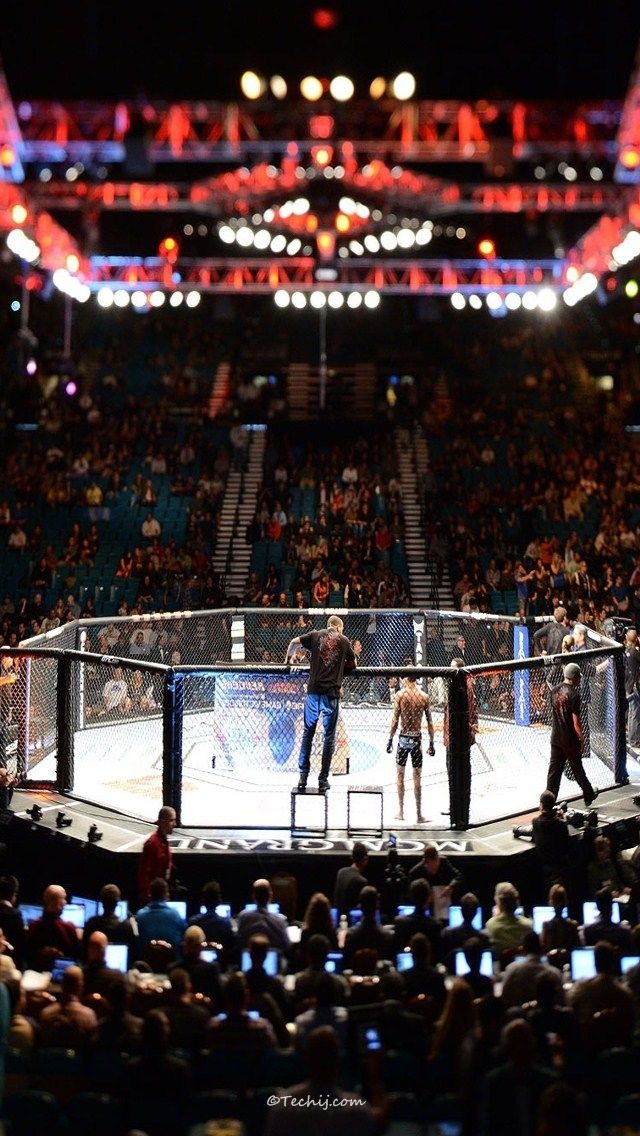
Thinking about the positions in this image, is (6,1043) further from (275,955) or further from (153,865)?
(153,865)

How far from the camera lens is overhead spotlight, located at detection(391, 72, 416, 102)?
1669 centimetres

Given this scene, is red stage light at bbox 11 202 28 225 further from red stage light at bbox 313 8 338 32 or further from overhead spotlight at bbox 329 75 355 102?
red stage light at bbox 313 8 338 32

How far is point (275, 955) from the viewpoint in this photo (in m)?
6.82

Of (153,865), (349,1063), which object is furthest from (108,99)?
(349,1063)

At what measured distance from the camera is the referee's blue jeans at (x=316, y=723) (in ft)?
32.3

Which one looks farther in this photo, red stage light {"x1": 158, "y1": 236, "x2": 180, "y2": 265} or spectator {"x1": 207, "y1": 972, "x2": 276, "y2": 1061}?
red stage light {"x1": 158, "y1": 236, "x2": 180, "y2": 265}

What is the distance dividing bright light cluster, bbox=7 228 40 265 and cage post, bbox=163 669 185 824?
13.4m

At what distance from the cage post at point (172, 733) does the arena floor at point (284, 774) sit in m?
0.42

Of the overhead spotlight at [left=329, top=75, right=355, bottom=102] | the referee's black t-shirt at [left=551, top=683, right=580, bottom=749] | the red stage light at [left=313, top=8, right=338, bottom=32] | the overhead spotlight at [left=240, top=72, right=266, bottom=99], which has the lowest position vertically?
the referee's black t-shirt at [left=551, top=683, right=580, bottom=749]

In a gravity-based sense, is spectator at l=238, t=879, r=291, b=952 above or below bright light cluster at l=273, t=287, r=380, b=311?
below

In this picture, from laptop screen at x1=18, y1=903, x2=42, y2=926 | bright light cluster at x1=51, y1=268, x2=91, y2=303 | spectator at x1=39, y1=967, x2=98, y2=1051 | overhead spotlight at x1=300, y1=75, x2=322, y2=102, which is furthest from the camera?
bright light cluster at x1=51, y1=268, x2=91, y2=303

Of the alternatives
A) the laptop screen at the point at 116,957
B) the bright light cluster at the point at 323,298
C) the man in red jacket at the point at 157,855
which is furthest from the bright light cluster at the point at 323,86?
the laptop screen at the point at 116,957

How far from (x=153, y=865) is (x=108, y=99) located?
43.6 ft

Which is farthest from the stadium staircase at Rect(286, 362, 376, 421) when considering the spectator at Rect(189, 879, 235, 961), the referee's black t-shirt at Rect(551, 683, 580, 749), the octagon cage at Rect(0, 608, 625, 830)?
the spectator at Rect(189, 879, 235, 961)
